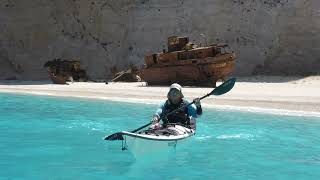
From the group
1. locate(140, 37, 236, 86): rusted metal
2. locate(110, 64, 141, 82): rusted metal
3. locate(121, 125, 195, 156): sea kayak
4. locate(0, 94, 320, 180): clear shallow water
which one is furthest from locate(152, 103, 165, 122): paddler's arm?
locate(110, 64, 141, 82): rusted metal

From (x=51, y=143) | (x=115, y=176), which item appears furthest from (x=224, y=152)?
(x=51, y=143)

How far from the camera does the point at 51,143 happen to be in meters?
15.5

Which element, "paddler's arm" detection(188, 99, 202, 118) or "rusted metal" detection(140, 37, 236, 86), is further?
"rusted metal" detection(140, 37, 236, 86)

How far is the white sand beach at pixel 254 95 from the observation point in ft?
79.0

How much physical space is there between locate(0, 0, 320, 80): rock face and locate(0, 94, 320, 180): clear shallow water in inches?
878

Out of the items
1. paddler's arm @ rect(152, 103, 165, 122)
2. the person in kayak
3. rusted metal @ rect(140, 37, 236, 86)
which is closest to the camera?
paddler's arm @ rect(152, 103, 165, 122)

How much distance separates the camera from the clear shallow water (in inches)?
451

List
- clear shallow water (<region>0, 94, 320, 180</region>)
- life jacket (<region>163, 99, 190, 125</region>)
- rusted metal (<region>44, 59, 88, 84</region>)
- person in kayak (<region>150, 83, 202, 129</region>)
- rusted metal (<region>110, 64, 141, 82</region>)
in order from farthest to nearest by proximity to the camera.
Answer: rusted metal (<region>44, 59, 88, 84</region>)
rusted metal (<region>110, 64, 141, 82</region>)
life jacket (<region>163, 99, 190, 125</region>)
person in kayak (<region>150, 83, 202, 129</region>)
clear shallow water (<region>0, 94, 320, 180</region>)

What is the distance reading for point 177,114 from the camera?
13.8 metres

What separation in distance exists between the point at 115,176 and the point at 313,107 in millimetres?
14196

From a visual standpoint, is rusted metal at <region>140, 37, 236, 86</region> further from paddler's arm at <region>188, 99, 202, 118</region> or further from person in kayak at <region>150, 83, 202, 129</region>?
person in kayak at <region>150, 83, 202, 129</region>

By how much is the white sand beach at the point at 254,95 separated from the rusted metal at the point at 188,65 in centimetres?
184

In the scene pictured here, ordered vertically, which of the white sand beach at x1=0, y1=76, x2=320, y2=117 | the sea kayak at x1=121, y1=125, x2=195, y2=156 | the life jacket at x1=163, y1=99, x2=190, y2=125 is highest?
the life jacket at x1=163, y1=99, x2=190, y2=125

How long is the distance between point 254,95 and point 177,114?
15692 millimetres
